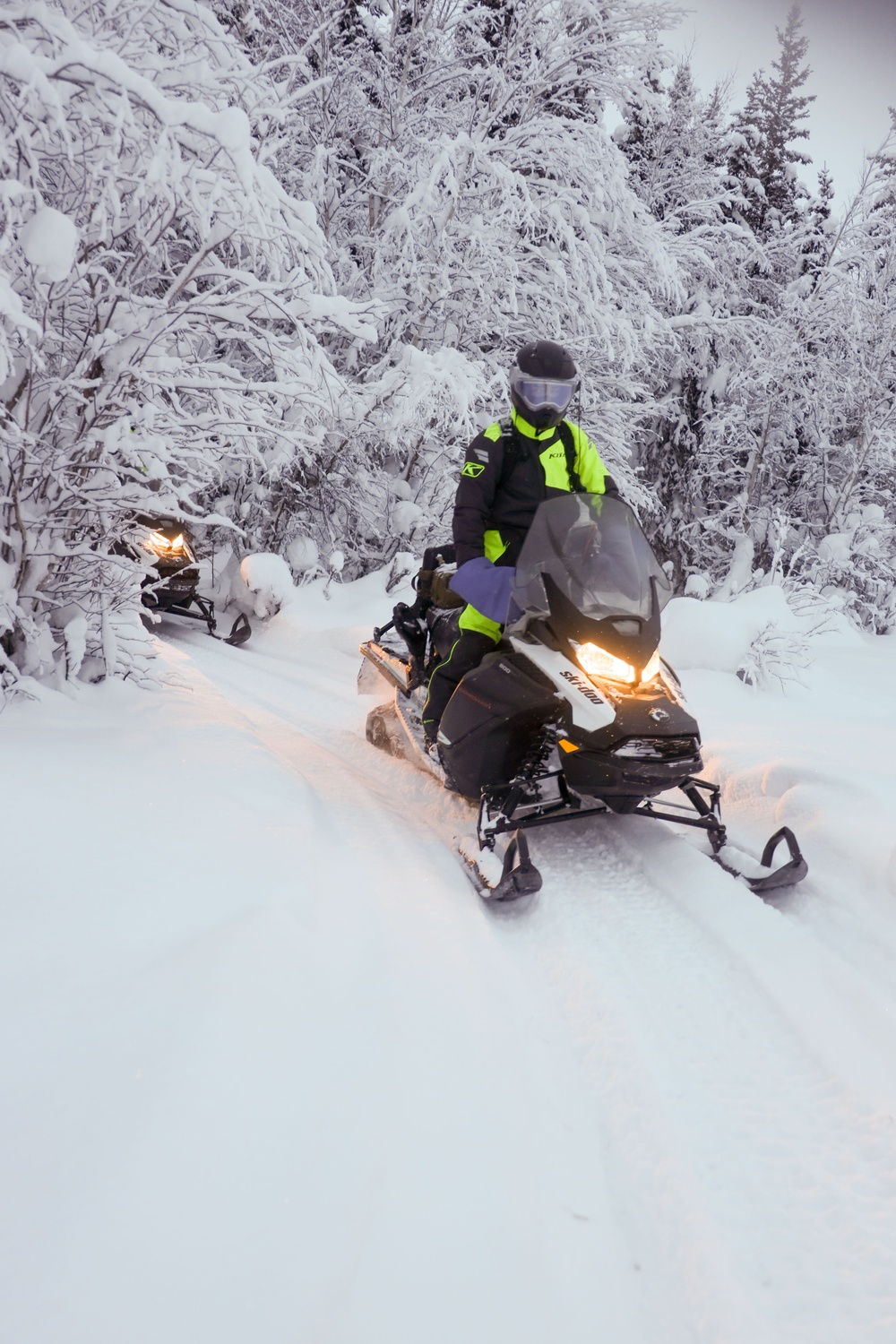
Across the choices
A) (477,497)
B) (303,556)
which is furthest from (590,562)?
(303,556)

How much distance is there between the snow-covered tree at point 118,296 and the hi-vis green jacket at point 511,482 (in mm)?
732

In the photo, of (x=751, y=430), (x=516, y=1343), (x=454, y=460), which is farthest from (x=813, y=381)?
(x=516, y=1343)

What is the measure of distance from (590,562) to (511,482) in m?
0.80

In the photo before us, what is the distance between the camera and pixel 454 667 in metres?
3.57

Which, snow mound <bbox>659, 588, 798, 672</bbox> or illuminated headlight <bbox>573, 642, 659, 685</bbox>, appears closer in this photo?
illuminated headlight <bbox>573, 642, 659, 685</bbox>

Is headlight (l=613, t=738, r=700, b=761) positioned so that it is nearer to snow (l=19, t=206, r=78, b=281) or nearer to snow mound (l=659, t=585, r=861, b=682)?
snow (l=19, t=206, r=78, b=281)

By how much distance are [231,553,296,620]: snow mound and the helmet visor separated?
184 inches

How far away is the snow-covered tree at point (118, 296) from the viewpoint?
2.41 metres

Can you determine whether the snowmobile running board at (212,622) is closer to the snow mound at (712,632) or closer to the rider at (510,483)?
the snow mound at (712,632)

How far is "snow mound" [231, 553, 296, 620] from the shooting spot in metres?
7.67

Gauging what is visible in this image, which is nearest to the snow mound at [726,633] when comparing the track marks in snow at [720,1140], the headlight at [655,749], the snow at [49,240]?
the headlight at [655,749]

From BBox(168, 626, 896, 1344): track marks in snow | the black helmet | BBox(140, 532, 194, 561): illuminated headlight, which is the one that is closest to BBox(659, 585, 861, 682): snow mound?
the black helmet

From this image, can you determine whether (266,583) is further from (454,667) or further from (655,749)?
(655,749)

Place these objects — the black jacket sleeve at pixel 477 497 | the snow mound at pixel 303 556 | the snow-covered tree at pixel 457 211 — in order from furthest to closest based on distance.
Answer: the snow mound at pixel 303 556 → the snow-covered tree at pixel 457 211 → the black jacket sleeve at pixel 477 497
